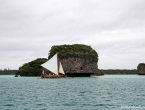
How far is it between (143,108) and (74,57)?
78.5 m

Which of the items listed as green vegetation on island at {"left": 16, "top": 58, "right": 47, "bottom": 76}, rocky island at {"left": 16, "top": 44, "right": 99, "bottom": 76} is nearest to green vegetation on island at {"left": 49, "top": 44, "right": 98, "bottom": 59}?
rocky island at {"left": 16, "top": 44, "right": 99, "bottom": 76}

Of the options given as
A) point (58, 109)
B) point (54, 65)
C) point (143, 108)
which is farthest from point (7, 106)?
point (54, 65)

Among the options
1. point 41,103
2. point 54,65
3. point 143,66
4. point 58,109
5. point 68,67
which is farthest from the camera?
point 143,66

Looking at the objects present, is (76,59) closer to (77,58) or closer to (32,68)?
(77,58)

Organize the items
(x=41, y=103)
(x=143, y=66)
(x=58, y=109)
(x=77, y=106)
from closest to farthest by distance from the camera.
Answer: (x=58, y=109) < (x=77, y=106) < (x=41, y=103) < (x=143, y=66)

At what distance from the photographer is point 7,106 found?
76.7 feet

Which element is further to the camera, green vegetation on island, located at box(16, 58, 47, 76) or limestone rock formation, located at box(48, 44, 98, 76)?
green vegetation on island, located at box(16, 58, 47, 76)

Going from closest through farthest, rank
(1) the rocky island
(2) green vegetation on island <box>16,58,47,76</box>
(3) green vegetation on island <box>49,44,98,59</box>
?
(1) the rocky island → (3) green vegetation on island <box>49,44,98,59</box> → (2) green vegetation on island <box>16,58,47,76</box>

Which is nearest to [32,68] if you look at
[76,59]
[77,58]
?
[76,59]

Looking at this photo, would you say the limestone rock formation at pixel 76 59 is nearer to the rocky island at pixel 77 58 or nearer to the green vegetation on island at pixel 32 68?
the rocky island at pixel 77 58

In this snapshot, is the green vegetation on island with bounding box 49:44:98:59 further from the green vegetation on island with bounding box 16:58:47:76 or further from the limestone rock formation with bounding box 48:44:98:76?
the green vegetation on island with bounding box 16:58:47:76

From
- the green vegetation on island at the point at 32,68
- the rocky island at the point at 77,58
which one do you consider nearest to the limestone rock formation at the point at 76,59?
the rocky island at the point at 77,58

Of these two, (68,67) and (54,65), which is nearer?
(54,65)

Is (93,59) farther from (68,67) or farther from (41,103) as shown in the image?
(41,103)
